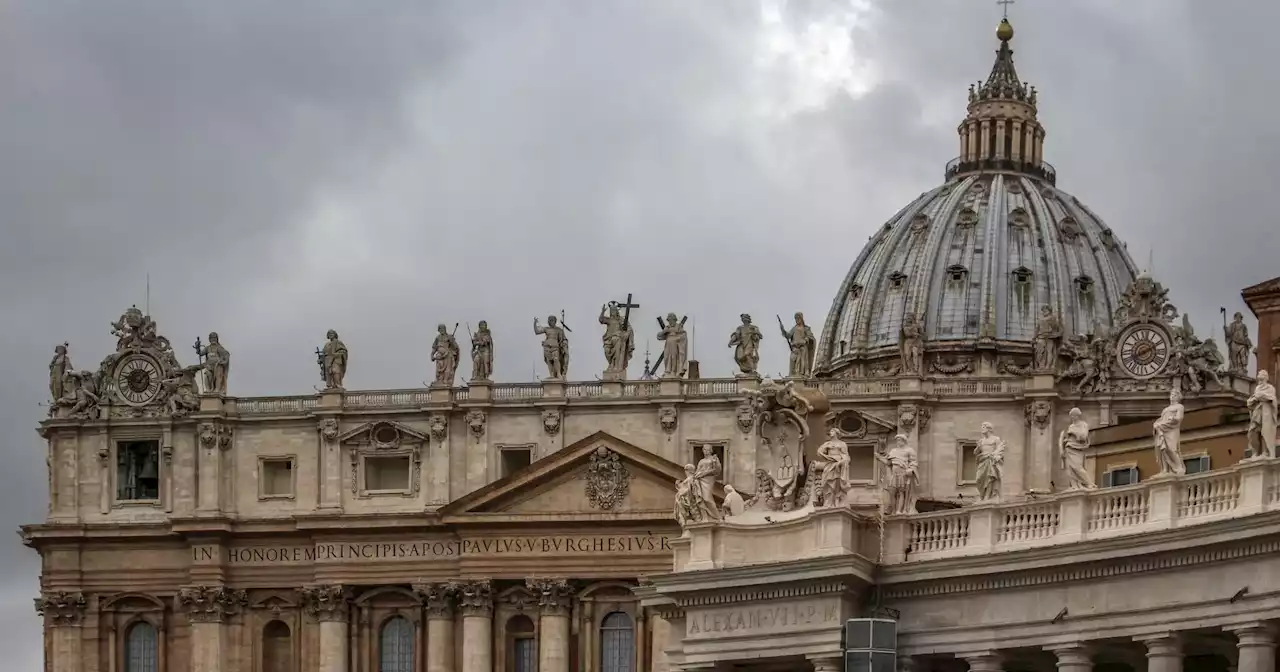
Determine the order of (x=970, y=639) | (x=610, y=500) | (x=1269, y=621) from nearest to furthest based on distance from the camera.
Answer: (x=1269, y=621), (x=970, y=639), (x=610, y=500)

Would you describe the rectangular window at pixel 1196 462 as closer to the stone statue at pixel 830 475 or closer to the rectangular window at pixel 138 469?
the stone statue at pixel 830 475

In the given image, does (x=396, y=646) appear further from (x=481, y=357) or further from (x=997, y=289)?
(x=997, y=289)

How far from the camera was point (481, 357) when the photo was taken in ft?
426

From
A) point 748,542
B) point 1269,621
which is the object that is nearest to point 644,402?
point 748,542

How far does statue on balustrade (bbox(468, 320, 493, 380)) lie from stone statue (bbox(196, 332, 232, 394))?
9902mm

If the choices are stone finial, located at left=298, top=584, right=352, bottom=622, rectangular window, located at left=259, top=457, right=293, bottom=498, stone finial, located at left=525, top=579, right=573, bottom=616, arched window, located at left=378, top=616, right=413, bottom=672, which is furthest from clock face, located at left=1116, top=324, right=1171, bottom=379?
rectangular window, located at left=259, top=457, right=293, bottom=498

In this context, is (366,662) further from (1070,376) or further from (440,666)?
Result: (1070,376)

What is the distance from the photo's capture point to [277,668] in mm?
132250

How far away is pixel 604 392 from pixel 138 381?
18769mm

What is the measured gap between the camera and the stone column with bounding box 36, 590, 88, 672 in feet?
435

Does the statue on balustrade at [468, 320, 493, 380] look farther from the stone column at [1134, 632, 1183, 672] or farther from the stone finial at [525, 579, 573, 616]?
the stone column at [1134, 632, 1183, 672]

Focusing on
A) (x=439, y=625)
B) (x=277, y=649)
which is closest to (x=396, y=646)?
(x=439, y=625)

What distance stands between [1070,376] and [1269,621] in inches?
2595

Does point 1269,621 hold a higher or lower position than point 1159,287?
lower
